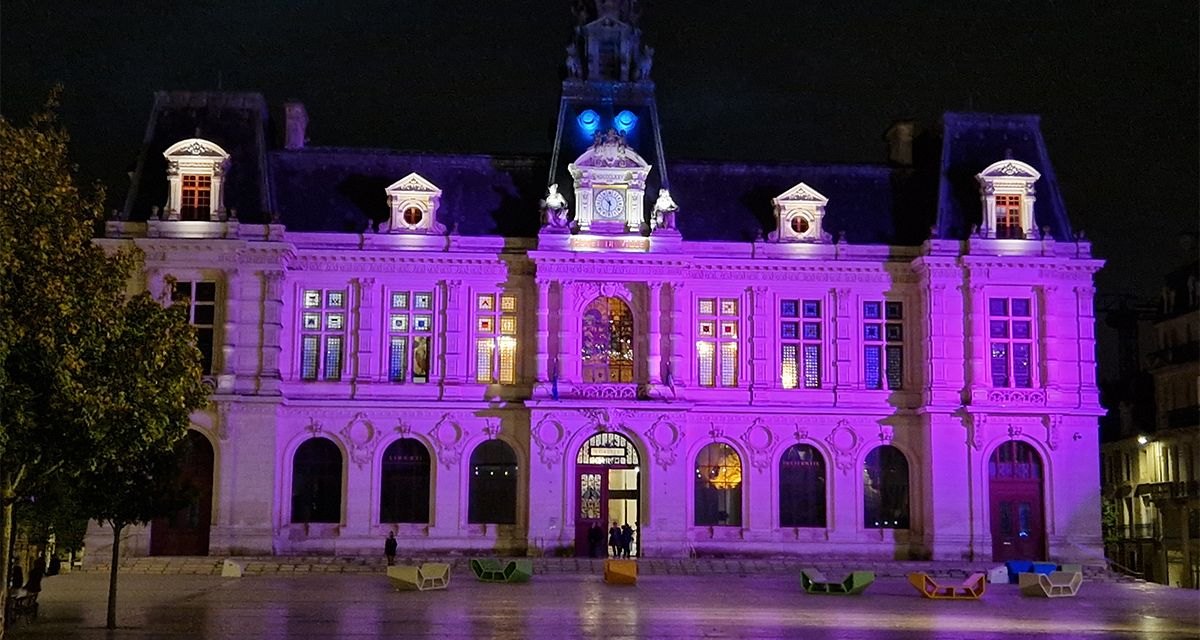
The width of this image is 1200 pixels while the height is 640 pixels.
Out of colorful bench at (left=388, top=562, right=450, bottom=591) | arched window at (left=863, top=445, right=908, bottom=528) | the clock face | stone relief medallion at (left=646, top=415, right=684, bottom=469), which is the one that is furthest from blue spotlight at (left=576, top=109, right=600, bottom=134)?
colorful bench at (left=388, top=562, right=450, bottom=591)

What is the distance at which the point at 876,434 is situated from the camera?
46531 mm

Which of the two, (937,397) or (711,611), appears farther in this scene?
(937,397)

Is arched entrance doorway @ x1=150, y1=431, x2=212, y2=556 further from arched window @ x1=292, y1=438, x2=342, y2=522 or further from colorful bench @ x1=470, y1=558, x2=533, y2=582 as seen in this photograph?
colorful bench @ x1=470, y1=558, x2=533, y2=582

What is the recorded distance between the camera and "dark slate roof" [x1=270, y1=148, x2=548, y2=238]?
4734cm

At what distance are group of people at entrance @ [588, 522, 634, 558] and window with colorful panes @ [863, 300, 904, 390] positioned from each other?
1009cm

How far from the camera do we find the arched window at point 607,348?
45.9 meters

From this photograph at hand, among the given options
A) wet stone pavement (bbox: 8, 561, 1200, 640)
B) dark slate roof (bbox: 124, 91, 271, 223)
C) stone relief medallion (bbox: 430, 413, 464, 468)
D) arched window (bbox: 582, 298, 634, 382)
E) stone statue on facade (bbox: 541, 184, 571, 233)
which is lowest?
wet stone pavement (bbox: 8, 561, 1200, 640)

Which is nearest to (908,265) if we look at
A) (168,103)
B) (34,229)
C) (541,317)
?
(541,317)

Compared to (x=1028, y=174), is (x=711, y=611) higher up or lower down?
lower down

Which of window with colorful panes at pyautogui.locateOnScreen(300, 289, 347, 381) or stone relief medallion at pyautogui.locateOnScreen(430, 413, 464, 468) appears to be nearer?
stone relief medallion at pyautogui.locateOnScreen(430, 413, 464, 468)

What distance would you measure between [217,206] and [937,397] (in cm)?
2485

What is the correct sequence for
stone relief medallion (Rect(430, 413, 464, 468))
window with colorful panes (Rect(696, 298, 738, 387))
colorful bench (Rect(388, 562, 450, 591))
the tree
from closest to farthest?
the tree < colorful bench (Rect(388, 562, 450, 591)) < stone relief medallion (Rect(430, 413, 464, 468)) < window with colorful panes (Rect(696, 298, 738, 387))

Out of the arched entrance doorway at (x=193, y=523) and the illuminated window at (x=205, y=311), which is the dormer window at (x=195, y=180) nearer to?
the illuminated window at (x=205, y=311)

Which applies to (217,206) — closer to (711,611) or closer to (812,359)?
(812,359)
